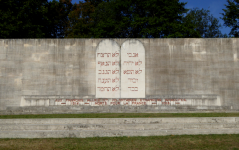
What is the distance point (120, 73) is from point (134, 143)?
1043cm

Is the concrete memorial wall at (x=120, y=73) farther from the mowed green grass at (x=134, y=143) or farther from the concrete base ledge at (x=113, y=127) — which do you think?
the mowed green grass at (x=134, y=143)

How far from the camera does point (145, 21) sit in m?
31.2

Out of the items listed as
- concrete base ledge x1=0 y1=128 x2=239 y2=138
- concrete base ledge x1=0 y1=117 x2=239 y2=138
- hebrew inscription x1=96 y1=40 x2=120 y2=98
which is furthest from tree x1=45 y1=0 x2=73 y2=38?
concrete base ledge x1=0 y1=128 x2=239 y2=138

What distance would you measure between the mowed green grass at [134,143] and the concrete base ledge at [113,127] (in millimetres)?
356

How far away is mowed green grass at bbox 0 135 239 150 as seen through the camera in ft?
25.7

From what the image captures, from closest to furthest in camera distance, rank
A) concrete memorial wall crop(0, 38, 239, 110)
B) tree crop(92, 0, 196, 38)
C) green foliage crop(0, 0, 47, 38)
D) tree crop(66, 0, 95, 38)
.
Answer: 1. concrete memorial wall crop(0, 38, 239, 110)
2. green foliage crop(0, 0, 47, 38)
3. tree crop(92, 0, 196, 38)
4. tree crop(66, 0, 95, 38)

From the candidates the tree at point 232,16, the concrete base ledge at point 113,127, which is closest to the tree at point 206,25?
the tree at point 232,16

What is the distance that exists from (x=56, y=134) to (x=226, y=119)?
7507 millimetres

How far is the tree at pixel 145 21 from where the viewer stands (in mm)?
30609

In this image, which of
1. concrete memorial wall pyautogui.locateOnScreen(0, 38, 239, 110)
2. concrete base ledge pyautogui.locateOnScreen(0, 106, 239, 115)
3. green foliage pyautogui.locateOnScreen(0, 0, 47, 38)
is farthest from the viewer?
green foliage pyautogui.locateOnScreen(0, 0, 47, 38)

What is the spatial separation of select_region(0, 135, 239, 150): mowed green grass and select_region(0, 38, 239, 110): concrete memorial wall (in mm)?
8873

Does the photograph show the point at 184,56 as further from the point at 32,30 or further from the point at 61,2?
the point at 61,2

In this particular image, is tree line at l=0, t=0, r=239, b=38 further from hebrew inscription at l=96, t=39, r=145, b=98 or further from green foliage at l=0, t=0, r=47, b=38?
hebrew inscription at l=96, t=39, r=145, b=98

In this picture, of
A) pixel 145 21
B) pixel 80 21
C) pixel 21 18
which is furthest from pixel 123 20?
pixel 21 18
